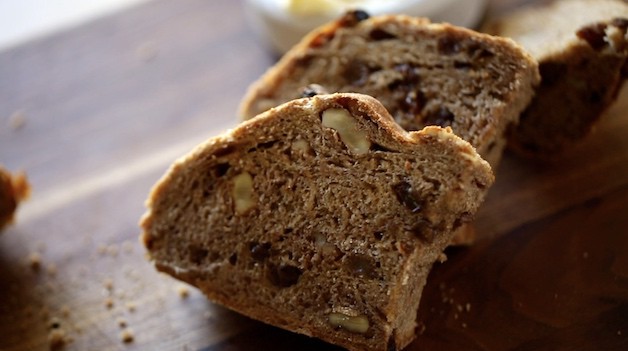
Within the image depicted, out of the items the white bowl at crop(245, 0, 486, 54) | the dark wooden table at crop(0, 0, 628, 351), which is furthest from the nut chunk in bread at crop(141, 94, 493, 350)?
the white bowl at crop(245, 0, 486, 54)

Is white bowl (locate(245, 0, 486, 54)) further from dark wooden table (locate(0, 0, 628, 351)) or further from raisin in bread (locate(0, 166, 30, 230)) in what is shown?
raisin in bread (locate(0, 166, 30, 230))

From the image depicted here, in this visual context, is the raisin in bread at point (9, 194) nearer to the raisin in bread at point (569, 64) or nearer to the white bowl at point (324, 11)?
the white bowl at point (324, 11)

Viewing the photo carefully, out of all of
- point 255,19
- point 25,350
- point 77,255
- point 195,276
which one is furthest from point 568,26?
point 25,350

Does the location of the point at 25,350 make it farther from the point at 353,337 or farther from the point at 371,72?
the point at 371,72

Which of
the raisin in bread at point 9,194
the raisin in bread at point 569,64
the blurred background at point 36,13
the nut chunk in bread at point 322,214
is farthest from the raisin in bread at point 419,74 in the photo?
the blurred background at point 36,13

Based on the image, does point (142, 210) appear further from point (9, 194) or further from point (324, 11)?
point (324, 11)

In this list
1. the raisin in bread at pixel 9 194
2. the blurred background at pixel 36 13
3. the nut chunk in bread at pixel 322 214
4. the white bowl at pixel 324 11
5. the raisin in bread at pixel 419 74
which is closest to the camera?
the nut chunk in bread at pixel 322 214
